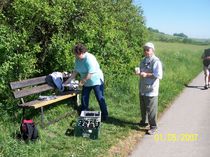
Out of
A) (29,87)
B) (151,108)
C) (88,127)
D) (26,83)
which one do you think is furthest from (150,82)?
(29,87)

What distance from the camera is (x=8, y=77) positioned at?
989 centimetres

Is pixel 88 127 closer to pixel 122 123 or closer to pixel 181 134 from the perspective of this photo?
pixel 122 123

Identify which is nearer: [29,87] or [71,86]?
[29,87]

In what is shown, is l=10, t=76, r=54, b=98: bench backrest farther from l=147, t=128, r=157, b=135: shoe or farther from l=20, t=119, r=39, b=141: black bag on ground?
l=147, t=128, r=157, b=135: shoe

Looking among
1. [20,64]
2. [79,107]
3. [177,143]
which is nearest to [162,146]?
[177,143]

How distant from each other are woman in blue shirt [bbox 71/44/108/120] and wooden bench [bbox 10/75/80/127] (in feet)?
1.81

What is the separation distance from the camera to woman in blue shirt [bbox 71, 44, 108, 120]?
912 cm

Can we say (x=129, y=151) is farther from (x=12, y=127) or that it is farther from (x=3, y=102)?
(x=3, y=102)

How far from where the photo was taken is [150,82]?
8820 millimetres

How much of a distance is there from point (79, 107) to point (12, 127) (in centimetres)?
227

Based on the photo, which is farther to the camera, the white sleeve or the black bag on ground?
the white sleeve

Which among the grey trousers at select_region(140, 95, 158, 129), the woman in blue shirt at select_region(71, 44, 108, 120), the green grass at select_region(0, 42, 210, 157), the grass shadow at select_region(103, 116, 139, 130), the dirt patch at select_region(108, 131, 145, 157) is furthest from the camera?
the grass shadow at select_region(103, 116, 139, 130)
